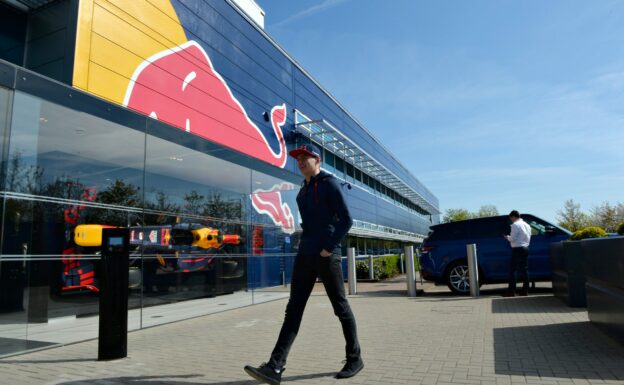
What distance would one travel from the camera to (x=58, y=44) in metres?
8.84

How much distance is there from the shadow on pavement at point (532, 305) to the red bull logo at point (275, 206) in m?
6.61

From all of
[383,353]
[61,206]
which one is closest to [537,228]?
[383,353]

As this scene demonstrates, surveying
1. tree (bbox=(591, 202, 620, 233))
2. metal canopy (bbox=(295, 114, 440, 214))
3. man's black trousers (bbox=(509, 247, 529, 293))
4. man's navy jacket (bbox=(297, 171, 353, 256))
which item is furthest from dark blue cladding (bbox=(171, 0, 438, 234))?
Result: tree (bbox=(591, 202, 620, 233))

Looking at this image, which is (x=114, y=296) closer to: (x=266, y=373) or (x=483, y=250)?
(x=266, y=373)

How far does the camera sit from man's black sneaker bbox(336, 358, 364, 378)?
351cm

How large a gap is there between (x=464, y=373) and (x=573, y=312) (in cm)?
407

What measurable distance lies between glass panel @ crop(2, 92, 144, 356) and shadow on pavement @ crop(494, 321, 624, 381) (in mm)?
5374

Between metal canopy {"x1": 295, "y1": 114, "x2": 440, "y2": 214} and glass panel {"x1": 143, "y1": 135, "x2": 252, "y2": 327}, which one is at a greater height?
metal canopy {"x1": 295, "y1": 114, "x2": 440, "y2": 214}

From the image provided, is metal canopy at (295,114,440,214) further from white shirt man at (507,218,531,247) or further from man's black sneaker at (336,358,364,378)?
man's black sneaker at (336,358,364,378)

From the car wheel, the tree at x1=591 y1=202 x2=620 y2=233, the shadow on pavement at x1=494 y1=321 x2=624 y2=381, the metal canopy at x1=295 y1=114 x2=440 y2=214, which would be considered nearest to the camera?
the shadow on pavement at x1=494 y1=321 x2=624 y2=381

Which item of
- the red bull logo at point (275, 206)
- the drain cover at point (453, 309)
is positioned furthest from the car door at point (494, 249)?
the red bull logo at point (275, 206)

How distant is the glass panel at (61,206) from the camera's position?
542cm

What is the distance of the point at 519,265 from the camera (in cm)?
902

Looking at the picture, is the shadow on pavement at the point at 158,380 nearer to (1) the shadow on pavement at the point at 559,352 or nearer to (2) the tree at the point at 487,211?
(1) the shadow on pavement at the point at 559,352
